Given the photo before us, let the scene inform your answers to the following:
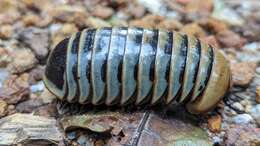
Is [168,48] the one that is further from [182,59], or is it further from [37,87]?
[37,87]

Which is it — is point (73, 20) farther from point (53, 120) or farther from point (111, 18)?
point (53, 120)

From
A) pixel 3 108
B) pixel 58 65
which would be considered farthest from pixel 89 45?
pixel 3 108

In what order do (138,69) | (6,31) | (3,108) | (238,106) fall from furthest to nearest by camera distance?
(6,31), (238,106), (3,108), (138,69)

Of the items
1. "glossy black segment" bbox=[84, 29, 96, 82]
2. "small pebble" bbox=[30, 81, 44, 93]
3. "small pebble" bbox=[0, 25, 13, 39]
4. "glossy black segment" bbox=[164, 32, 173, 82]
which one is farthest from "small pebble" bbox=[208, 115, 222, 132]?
"small pebble" bbox=[0, 25, 13, 39]

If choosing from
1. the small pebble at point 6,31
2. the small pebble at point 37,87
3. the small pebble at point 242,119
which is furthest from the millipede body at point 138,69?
the small pebble at point 6,31

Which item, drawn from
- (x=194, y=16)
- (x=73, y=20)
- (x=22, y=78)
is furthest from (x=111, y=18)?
(x=22, y=78)

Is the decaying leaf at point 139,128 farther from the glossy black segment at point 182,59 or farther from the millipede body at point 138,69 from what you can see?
the glossy black segment at point 182,59

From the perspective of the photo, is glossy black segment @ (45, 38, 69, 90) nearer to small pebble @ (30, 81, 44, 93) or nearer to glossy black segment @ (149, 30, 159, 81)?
small pebble @ (30, 81, 44, 93)
